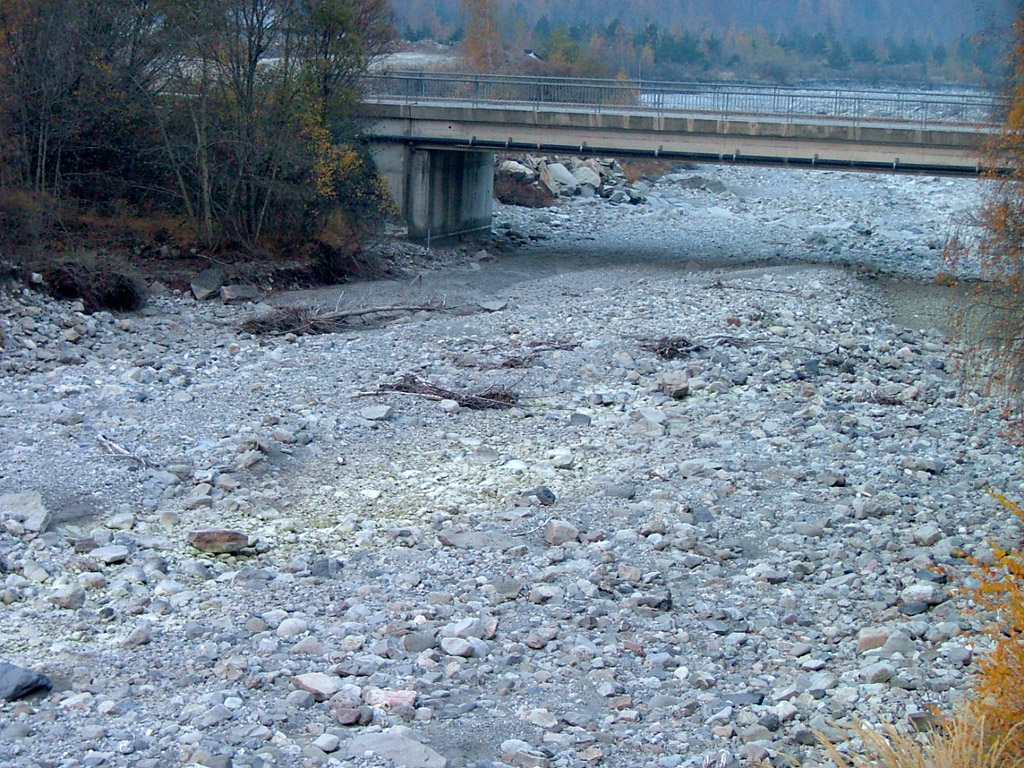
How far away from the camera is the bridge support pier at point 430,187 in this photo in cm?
3272

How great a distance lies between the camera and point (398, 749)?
6.06 metres

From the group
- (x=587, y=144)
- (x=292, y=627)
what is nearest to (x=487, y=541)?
(x=292, y=627)

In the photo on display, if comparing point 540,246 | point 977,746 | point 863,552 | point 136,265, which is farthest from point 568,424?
point 540,246

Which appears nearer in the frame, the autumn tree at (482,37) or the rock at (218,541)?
the rock at (218,541)

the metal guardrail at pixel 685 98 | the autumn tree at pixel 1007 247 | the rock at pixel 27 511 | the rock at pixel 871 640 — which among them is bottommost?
the rock at pixel 27 511

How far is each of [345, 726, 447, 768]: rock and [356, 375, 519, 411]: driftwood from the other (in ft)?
24.3

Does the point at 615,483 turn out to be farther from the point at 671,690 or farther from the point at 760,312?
the point at 760,312

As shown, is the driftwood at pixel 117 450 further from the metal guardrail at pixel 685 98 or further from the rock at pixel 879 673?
the metal guardrail at pixel 685 98

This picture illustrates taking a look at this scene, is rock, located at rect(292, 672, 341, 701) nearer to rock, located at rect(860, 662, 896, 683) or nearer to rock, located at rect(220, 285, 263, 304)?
Answer: rock, located at rect(860, 662, 896, 683)

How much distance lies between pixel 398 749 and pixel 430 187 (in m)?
28.0

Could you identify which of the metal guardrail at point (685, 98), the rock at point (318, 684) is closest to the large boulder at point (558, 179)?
the metal guardrail at point (685, 98)

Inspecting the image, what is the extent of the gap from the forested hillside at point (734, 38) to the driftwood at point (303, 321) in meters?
45.0

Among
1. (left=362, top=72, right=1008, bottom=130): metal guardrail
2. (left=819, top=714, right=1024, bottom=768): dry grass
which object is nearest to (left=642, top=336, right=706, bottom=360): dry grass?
(left=819, top=714, right=1024, bottom=768): dry grass

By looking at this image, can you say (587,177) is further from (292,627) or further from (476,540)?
(292,627)
